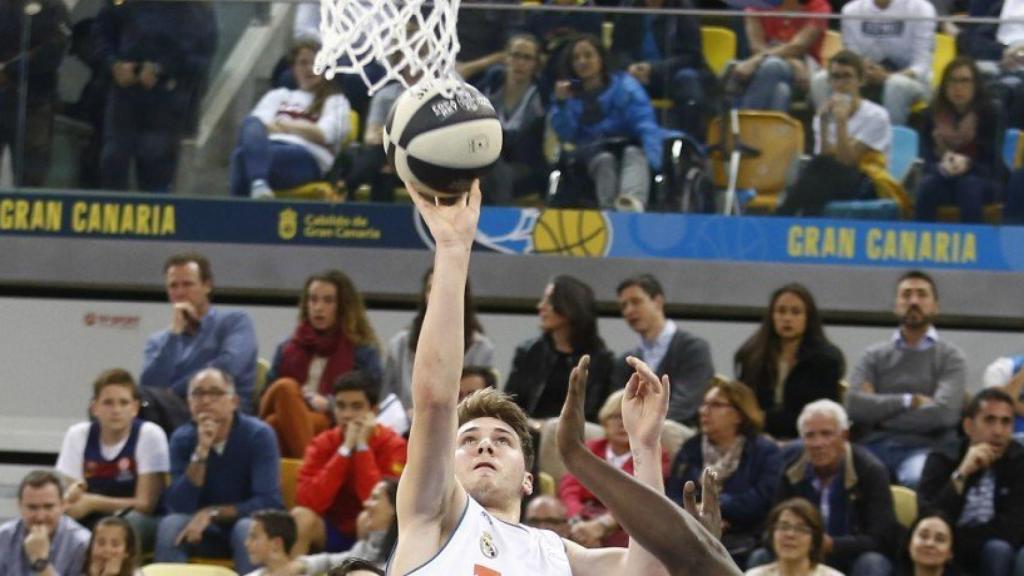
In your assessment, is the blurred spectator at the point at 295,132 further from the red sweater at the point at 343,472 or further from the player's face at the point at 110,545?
the player's face at the point at 110,545

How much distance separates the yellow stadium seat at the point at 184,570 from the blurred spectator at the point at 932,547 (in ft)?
9.81

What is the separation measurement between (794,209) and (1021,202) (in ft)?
4.04

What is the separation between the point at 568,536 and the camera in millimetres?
8766

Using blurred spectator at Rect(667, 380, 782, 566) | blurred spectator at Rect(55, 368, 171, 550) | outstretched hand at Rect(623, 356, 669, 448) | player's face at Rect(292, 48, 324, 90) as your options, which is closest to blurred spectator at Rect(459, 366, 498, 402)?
blurred spectator at Rect(667, 380, 782, 566)

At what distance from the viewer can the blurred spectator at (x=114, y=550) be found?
28.6ft

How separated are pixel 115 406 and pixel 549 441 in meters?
2.05

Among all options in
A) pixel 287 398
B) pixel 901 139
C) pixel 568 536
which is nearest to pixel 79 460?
pixel 287 398

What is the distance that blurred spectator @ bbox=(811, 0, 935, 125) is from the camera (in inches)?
427

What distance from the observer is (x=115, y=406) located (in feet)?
31.5

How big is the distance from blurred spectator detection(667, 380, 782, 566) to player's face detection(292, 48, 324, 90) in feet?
10.0

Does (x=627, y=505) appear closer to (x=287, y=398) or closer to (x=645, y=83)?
(x=287, y=398)

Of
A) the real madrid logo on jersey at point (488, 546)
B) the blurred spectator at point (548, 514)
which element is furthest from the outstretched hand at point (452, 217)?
the blurred spectator at point (548, 514)

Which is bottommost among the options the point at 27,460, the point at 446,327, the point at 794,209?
the point at 446,327

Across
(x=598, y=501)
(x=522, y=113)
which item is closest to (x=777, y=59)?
(x=522, y=113)
